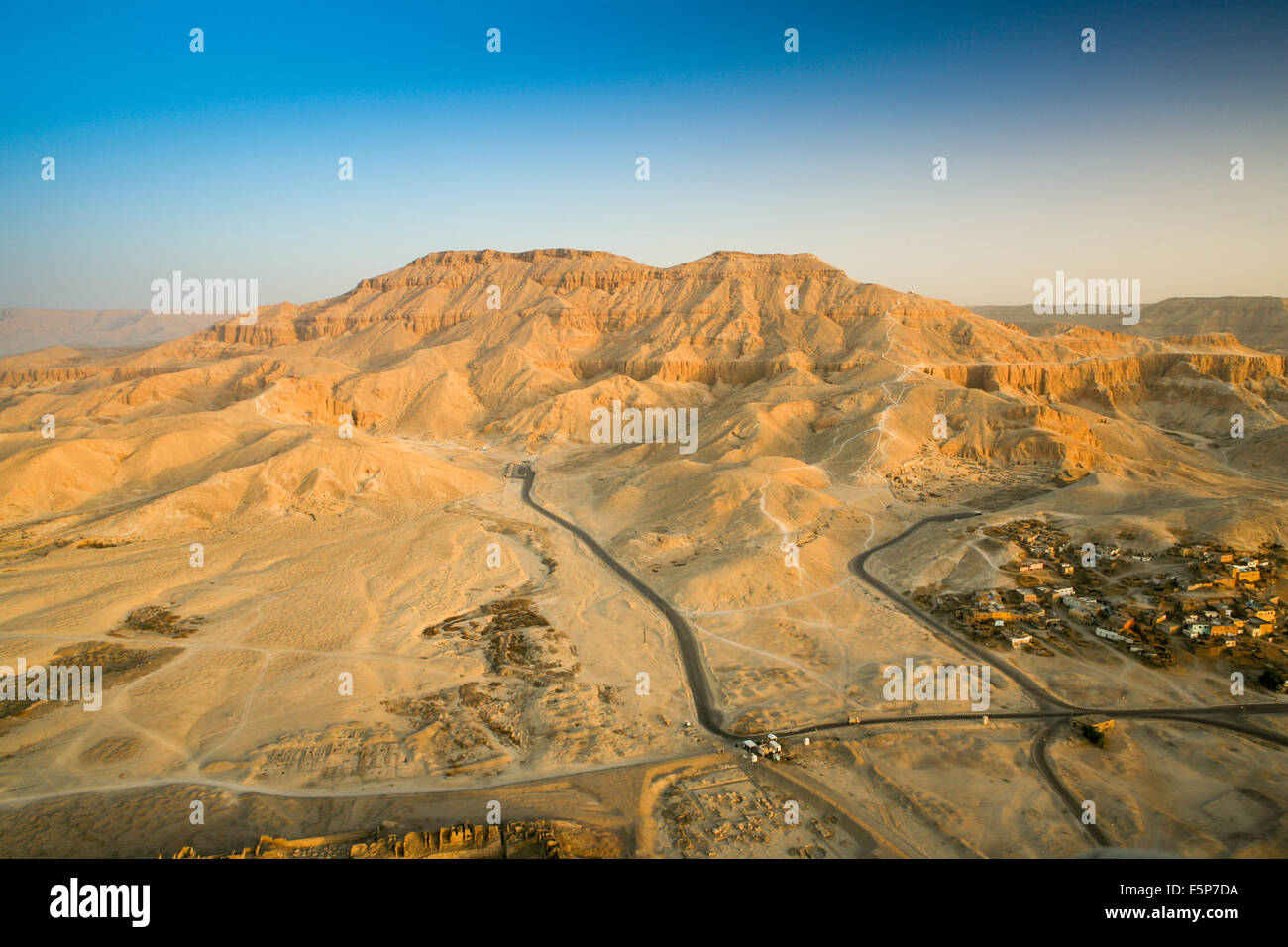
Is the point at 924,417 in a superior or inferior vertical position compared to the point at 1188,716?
superior

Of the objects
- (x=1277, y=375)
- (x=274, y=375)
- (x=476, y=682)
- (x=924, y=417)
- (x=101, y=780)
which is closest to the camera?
(x=101, y=780)

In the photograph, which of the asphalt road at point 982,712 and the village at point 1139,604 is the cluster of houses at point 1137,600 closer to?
the village at point 1139,604

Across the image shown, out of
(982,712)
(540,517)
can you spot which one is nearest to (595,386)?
(540,517)

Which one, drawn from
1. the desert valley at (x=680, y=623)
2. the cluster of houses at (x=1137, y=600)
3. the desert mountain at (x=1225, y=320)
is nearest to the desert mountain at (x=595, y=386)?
the desert valley at (x=680, y=623)
